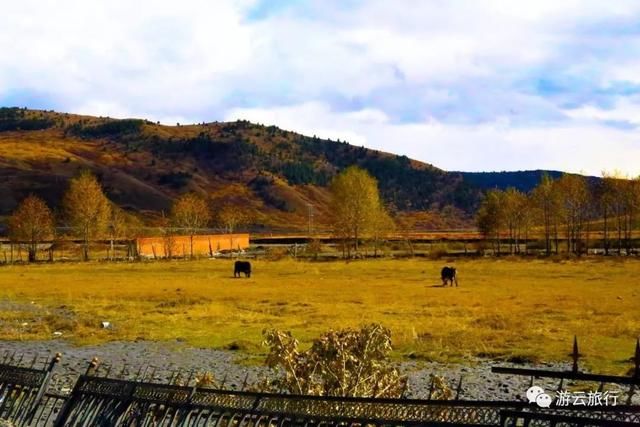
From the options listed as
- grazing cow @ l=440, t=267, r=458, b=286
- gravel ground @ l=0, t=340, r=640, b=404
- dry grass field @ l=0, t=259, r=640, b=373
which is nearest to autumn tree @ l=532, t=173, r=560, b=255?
dry grass field @ l=0, t=259, r=640, b=373

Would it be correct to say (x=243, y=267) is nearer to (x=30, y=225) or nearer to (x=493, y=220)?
(x=30, y=225)

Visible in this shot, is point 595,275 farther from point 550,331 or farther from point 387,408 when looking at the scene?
point 387,408

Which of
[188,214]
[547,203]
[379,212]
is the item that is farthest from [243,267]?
[547,203]

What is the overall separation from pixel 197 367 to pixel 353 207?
75164mm

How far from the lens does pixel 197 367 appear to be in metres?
20.2

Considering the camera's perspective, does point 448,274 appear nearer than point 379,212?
Yes

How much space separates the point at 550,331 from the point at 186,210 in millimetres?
83266

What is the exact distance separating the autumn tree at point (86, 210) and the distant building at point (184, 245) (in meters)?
5.16

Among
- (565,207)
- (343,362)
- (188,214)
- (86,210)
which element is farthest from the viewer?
(188,214)

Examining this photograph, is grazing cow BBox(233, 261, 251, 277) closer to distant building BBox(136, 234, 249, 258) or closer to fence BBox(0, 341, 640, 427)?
distant building BBox(136, 234, 249, 258)

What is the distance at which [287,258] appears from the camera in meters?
85.2

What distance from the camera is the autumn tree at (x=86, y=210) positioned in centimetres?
8788

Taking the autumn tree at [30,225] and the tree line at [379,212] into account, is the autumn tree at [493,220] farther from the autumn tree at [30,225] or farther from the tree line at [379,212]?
the autumn tree at [30,225]

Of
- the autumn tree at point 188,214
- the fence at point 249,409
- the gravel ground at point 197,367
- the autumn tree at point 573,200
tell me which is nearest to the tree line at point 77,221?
the autumn tree at point 188,214
